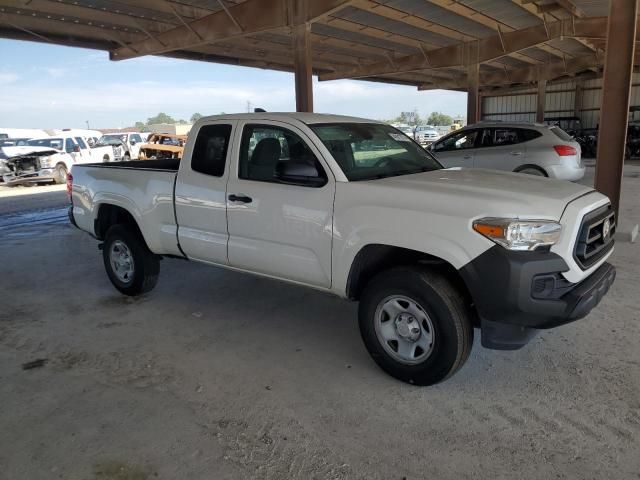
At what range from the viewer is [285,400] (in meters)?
3.26

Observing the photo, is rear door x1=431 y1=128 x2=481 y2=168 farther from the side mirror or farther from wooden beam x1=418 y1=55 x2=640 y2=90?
wooden beam x1=418 y1=55 x2=640 y2=90

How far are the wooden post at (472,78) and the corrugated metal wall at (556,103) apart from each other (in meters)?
9.78

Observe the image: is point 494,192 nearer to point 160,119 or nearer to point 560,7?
point 560,7

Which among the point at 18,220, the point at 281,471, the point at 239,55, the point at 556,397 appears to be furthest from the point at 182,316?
the point at 239,55

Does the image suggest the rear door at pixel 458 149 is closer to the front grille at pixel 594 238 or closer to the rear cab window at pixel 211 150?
the rear cab window at pixel 211 150

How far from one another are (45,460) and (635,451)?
319 centimetres

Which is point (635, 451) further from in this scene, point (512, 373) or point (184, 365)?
point (184, 365)

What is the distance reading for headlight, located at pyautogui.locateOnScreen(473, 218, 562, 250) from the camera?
2910 mm

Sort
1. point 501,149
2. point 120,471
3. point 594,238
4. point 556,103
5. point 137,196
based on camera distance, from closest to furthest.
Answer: point 120,471 → point 594,238 → point 137,196 → point 501,149 → point 556,103

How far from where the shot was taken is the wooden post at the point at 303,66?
1199 cm

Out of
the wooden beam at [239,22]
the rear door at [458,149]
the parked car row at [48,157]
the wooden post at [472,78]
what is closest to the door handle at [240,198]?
the rear door at [458,149]

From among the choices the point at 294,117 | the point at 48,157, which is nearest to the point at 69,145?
the point at 48,157

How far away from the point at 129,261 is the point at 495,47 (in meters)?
15.8

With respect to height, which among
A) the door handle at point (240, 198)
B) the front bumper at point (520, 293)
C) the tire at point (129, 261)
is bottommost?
the tire at point (129, 261)
